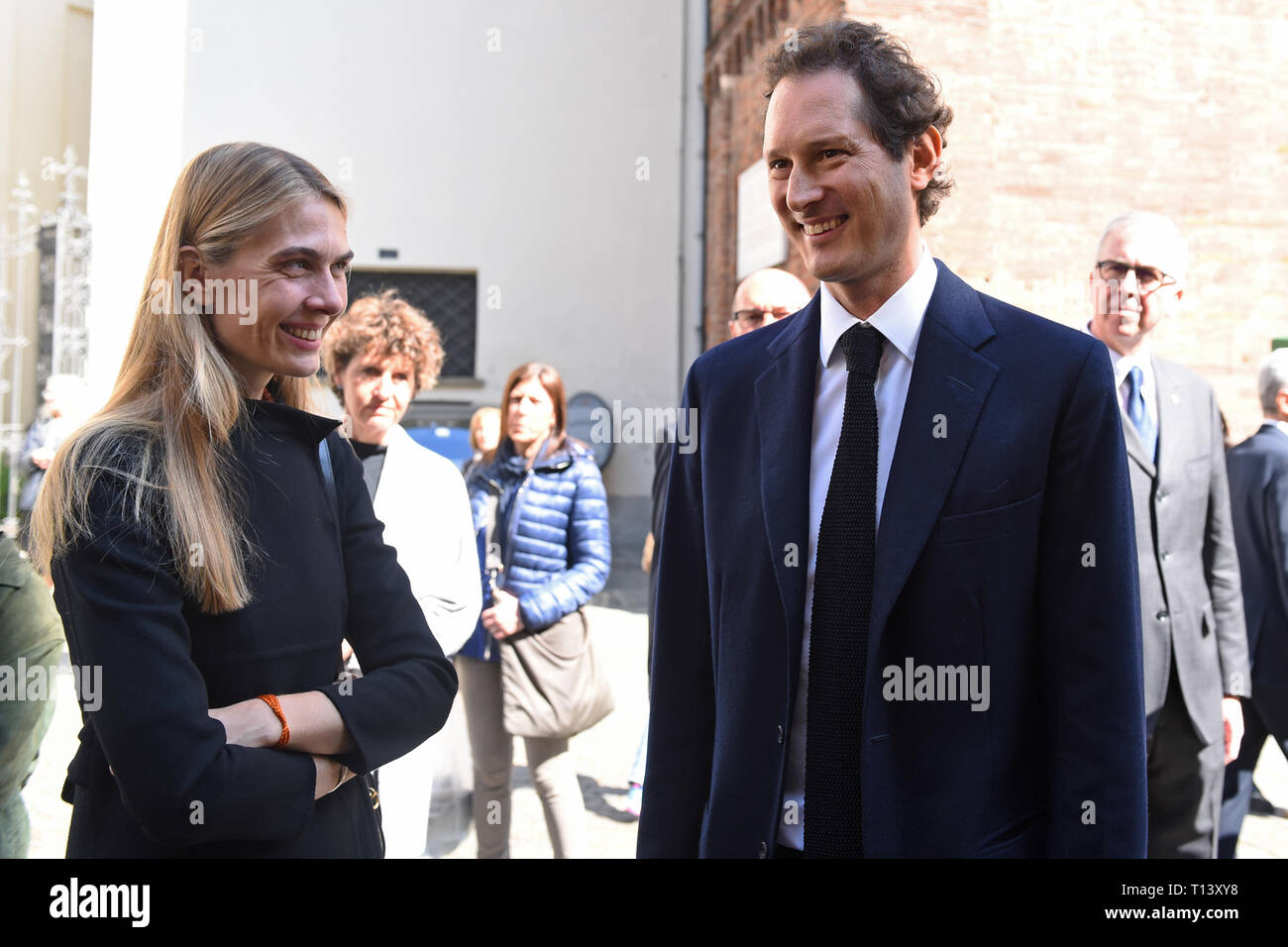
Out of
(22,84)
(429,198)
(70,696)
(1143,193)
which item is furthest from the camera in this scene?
(22,84)

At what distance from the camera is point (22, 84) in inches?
821

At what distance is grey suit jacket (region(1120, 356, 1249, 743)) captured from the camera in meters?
3.30

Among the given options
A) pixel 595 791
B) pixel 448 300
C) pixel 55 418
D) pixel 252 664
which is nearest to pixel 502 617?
pixel 595 791

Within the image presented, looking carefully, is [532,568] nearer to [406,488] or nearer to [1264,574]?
[406,488]

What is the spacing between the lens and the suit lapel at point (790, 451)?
1.80 metres

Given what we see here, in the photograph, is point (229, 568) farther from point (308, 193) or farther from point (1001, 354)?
point (1001, 354)

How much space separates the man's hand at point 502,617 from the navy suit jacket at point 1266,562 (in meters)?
2.97

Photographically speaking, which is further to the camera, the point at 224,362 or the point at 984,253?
the point at 984,253

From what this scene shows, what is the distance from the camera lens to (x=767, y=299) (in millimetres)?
4172

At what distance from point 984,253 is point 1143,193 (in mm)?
2231

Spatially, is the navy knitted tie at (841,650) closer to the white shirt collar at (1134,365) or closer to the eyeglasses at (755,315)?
the white shirt collar at (1134,365)

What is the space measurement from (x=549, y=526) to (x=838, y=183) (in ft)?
9.75

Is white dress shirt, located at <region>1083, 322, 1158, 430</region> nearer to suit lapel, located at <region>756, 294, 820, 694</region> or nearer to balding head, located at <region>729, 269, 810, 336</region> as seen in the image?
balding head, located at <region>729, 269, 810, 336</region>
